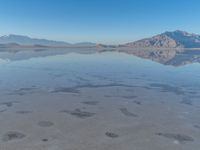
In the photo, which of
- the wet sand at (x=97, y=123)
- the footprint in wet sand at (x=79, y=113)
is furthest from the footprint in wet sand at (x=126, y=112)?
the footprint in wet sand at (x=79, y=113)

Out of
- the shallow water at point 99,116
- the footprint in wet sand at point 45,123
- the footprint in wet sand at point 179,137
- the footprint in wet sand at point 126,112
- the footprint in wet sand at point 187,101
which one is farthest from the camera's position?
the footprint in wet sand at point 187,101

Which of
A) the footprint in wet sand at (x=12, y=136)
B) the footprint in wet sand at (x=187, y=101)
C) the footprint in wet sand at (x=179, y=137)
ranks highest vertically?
the footprint in wet sand at (x=12, y=136)

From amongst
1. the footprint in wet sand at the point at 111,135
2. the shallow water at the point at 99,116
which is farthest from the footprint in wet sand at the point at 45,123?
the footprint in wet sand at the point at 111,135

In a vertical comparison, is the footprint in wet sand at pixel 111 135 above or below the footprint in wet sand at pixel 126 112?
above

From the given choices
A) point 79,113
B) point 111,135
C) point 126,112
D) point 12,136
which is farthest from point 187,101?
point 12,136

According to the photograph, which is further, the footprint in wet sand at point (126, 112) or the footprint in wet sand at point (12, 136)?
the footprint in wet sand at point (126, 112)

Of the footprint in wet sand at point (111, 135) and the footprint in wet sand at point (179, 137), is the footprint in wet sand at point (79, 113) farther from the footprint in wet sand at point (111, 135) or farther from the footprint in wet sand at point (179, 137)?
the footprint in wet sand at point (179, 137)

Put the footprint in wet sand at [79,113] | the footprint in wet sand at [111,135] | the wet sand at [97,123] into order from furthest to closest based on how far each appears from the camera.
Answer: the footprint in wet sand at [79,113] < the footprint in wet sand at [111,135] < the wet sand at [97,123]

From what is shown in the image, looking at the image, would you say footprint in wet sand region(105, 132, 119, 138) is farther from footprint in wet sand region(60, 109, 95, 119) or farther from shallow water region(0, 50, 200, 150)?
footprint in wet sand region(60, 109, 95, 119)

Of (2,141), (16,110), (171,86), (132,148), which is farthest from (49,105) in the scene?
(171,86)

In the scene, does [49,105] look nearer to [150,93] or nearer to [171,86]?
[150,93]

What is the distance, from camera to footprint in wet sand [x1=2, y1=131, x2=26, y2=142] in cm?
755

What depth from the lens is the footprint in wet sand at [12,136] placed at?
7547 mm

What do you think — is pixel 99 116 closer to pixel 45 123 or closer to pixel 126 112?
pixel 126 112
